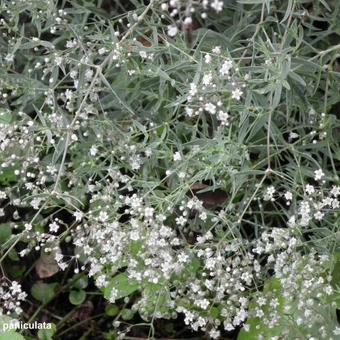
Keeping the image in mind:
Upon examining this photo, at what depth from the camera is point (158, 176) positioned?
10.1ft

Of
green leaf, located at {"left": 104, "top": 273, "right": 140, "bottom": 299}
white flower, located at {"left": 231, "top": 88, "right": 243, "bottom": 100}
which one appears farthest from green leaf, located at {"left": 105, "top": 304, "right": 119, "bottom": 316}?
white flower, located at {"left": 231, "top": 88, "right": 243, "bottom": 100}

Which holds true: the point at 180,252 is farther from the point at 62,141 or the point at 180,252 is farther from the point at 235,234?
the point at 62,141

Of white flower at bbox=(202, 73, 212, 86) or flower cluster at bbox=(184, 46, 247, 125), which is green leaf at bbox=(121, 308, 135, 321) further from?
white flower at bbox=(202, 73, 212, 86)

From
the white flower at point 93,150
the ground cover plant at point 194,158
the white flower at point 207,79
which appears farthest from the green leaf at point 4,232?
the white flower at point 207,79

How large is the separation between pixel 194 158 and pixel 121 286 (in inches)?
26.7

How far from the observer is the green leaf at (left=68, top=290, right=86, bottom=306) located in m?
3.47

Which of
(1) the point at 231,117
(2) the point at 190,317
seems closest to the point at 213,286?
(2) the point at 190,317

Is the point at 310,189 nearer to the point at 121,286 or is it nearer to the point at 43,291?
the point at 121,286

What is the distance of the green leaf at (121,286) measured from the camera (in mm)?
2992

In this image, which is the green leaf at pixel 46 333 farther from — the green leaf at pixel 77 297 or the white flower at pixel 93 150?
the white flower at pixel 93 150

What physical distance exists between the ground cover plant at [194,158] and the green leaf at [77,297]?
7.7 inches

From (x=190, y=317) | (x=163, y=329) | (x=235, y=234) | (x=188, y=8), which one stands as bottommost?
(x=163, y=329)

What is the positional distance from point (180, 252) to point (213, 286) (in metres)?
0.23

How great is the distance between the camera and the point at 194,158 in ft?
9.26
